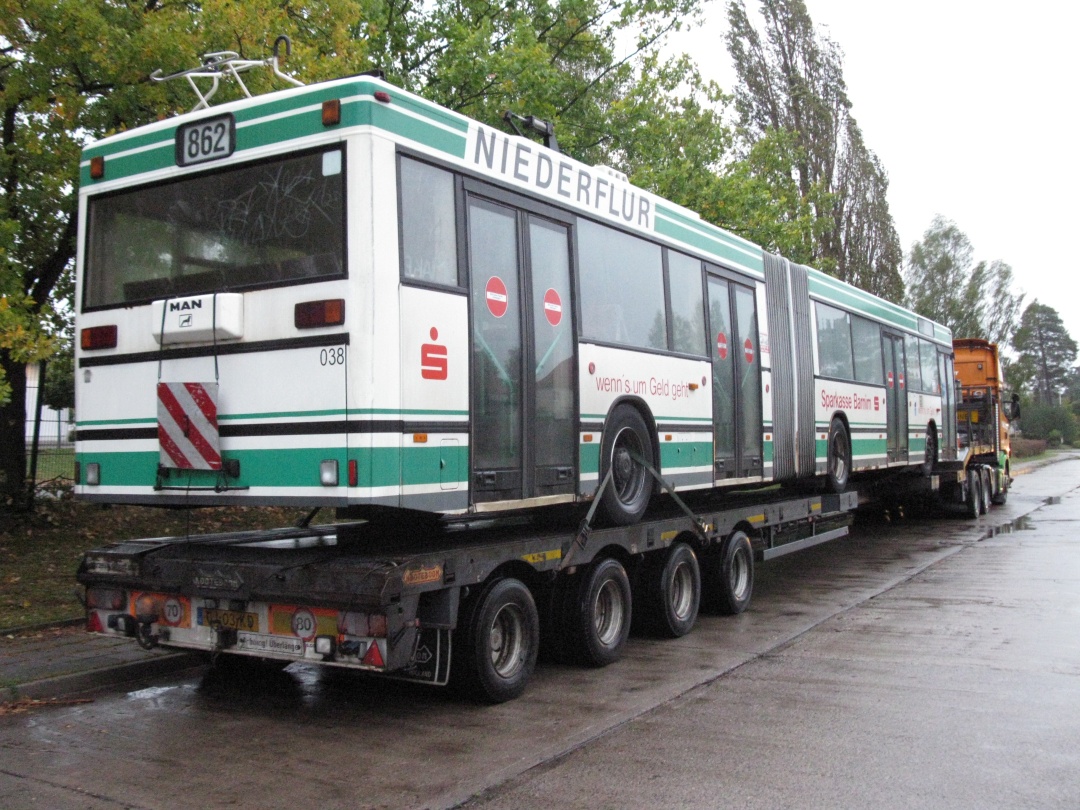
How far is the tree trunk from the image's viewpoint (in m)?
12.5

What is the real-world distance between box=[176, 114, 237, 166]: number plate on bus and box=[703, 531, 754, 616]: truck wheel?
6.09 m

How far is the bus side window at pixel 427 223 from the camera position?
19.7ft

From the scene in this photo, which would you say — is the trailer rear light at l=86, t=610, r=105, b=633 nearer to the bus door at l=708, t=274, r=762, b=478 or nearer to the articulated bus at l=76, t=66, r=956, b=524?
the articulated bus at l=76, t=66, r=956, b=524

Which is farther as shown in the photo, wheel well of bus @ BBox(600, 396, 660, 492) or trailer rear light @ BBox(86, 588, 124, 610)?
wheel well of bus @ BBox(600, 396, 660, 492)

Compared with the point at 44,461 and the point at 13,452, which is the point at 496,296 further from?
the point at 44,461

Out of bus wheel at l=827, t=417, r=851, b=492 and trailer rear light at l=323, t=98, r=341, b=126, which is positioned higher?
trailer rear light at l=323, t=98, r=341, b=126

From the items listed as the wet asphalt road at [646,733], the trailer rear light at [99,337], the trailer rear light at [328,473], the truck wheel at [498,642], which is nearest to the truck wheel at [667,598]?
the wet asphalt road at [646,733]

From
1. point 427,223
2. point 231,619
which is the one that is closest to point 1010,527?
point 427,223

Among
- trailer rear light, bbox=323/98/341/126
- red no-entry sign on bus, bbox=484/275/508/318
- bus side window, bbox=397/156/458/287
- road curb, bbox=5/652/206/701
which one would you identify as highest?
trailer rear light, bbox=323/98/341/126

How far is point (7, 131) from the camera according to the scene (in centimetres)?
1137

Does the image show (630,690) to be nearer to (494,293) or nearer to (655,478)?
(655,478)

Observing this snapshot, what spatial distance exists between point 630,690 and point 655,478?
6.57 ft

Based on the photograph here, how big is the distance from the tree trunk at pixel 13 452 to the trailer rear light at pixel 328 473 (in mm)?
8315

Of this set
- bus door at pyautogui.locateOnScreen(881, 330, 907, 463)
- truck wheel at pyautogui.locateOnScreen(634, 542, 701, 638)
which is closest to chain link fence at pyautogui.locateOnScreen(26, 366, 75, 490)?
truck wheel at pyautogui.locateOnScreen(634, 542, 701, 638)
